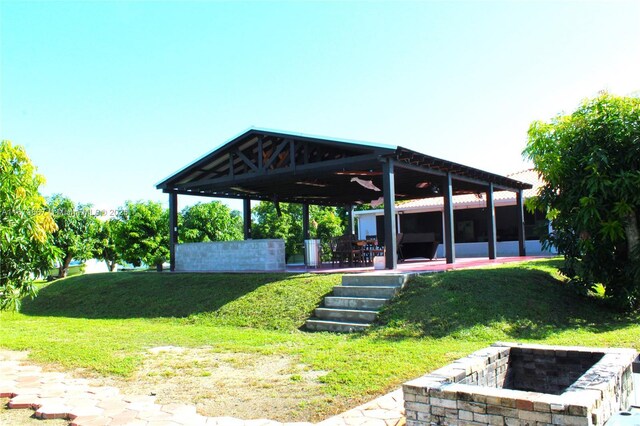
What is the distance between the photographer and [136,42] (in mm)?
10867

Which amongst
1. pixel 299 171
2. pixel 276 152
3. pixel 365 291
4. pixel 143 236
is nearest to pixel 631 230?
pixel 365 291

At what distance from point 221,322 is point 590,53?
9.34 m

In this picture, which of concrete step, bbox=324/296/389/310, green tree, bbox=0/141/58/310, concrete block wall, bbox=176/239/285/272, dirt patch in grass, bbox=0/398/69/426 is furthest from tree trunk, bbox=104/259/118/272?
dirt patch in grass, bbox=0/398/69/426

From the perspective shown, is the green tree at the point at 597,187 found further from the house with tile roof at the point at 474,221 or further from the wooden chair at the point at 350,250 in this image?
the house with tile roof at the point at 474,221

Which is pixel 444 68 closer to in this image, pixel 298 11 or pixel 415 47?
pixel 415 47

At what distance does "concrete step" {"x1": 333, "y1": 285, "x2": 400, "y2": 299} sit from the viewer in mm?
8672

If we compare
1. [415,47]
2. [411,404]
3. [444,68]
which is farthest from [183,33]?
[411,404]

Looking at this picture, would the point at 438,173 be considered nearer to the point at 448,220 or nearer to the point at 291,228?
the point at 448,220

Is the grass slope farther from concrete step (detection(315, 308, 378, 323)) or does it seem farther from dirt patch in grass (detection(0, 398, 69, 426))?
dirt patch in grass (detection(0, 398, 69, 426))

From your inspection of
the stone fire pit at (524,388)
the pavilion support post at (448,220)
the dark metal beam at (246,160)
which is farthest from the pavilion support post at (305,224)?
the stone fire pit at (524,388)

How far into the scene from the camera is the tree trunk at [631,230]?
27.6ft

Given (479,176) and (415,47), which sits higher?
(415,47)

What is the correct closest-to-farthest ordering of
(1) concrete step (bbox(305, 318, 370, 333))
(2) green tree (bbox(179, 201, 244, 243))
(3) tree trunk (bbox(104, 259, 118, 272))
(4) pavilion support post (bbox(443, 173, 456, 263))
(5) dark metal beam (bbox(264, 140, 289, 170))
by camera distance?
(1) concrete step (bbox(305, 318, 370, 333)) < (5) dark metal beam (bbox(264, 140, 289, 170)) < (4) pavilion support post (bbox(443, 173, 456, 263)) < (2) green tree (bbox(179, 201, 244, 243)) < (3) tree trunk (bbox(104, 259, 118, 272))

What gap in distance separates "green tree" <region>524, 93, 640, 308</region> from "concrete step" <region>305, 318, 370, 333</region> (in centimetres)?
437
